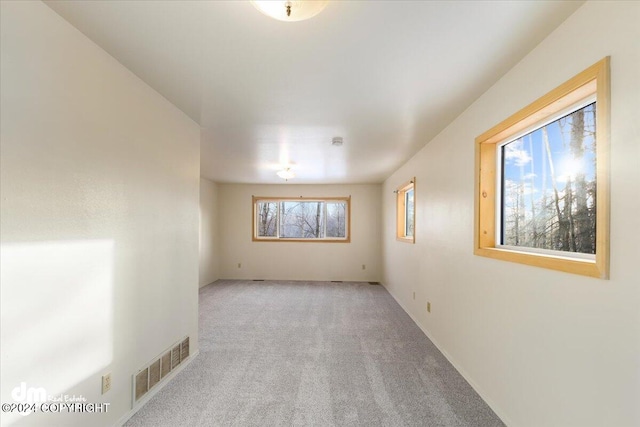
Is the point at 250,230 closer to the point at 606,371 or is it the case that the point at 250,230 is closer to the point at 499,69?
the point at 499,69

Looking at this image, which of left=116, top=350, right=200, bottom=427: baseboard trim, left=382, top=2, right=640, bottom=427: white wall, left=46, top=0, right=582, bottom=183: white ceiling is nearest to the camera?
left=382, top=2, right=640, bottom=427: white wall

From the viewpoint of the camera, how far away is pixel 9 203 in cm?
130

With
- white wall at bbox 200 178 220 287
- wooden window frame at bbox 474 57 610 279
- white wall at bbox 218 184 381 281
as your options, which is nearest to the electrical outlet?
wooden window frame at bbox 474 57 610 279

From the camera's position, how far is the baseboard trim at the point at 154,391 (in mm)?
2020

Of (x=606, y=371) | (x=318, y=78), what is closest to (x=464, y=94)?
(x=318, y=78)

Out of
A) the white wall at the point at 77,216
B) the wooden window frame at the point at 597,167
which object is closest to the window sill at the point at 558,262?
the wooden window frame at the point at 597,167

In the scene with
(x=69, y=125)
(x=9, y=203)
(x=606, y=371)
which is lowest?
(x=606, y=371)

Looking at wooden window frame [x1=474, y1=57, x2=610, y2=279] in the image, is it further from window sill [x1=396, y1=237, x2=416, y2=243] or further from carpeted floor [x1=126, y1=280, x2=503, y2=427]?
window sill [x1=396, y1=237, x2=416, y2=243]

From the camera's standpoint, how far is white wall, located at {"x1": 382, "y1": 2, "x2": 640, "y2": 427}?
1197mm

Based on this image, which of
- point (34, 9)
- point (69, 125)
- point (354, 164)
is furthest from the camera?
point (354, 164)

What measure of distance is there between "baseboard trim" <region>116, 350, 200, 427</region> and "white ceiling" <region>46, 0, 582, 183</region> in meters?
2.24

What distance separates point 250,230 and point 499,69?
6296 mm

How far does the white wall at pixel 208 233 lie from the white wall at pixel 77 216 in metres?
4.25

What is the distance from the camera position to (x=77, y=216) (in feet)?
5.43
